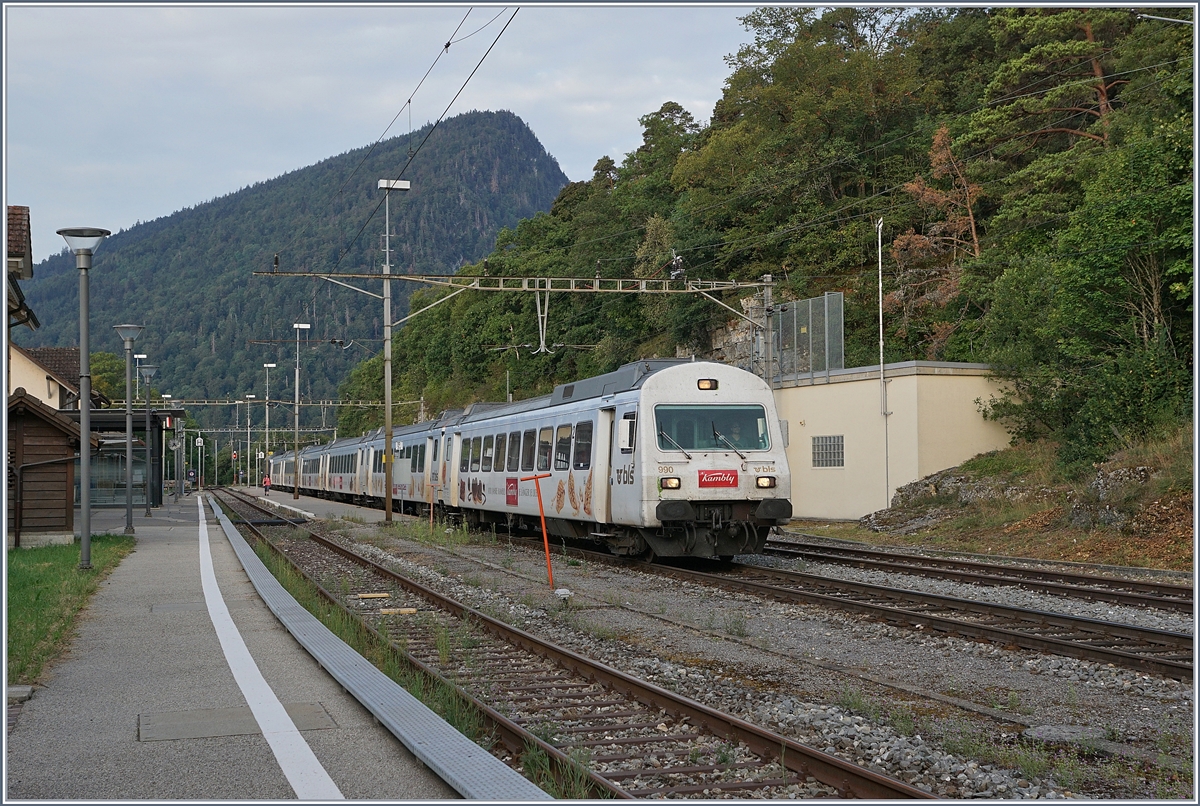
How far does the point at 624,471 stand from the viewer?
16.8 m

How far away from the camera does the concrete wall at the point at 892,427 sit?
2666 cm

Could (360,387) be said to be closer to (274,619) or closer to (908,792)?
(274,619)

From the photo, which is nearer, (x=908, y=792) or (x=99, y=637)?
(x=908, y=792)

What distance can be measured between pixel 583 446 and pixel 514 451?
438cm

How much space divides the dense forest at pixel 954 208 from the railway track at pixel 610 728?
645 inches

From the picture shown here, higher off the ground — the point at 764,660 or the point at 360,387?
the point at 360,387

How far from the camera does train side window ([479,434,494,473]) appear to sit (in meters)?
24.7

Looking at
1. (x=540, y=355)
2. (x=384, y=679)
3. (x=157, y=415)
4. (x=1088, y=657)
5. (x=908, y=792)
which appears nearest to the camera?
(x=908, y=792)

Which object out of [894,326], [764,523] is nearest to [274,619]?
[764,523]

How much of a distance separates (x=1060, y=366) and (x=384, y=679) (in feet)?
70.7

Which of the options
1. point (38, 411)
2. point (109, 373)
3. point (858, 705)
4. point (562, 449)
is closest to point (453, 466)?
point (562, 449)

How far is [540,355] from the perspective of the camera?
6562cm

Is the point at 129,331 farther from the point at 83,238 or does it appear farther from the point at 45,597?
the point at 45,597

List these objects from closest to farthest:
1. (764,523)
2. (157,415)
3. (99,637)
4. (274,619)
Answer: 1. (99,637)
2. (274,619)
3. (764,523)
4. (157,415)
